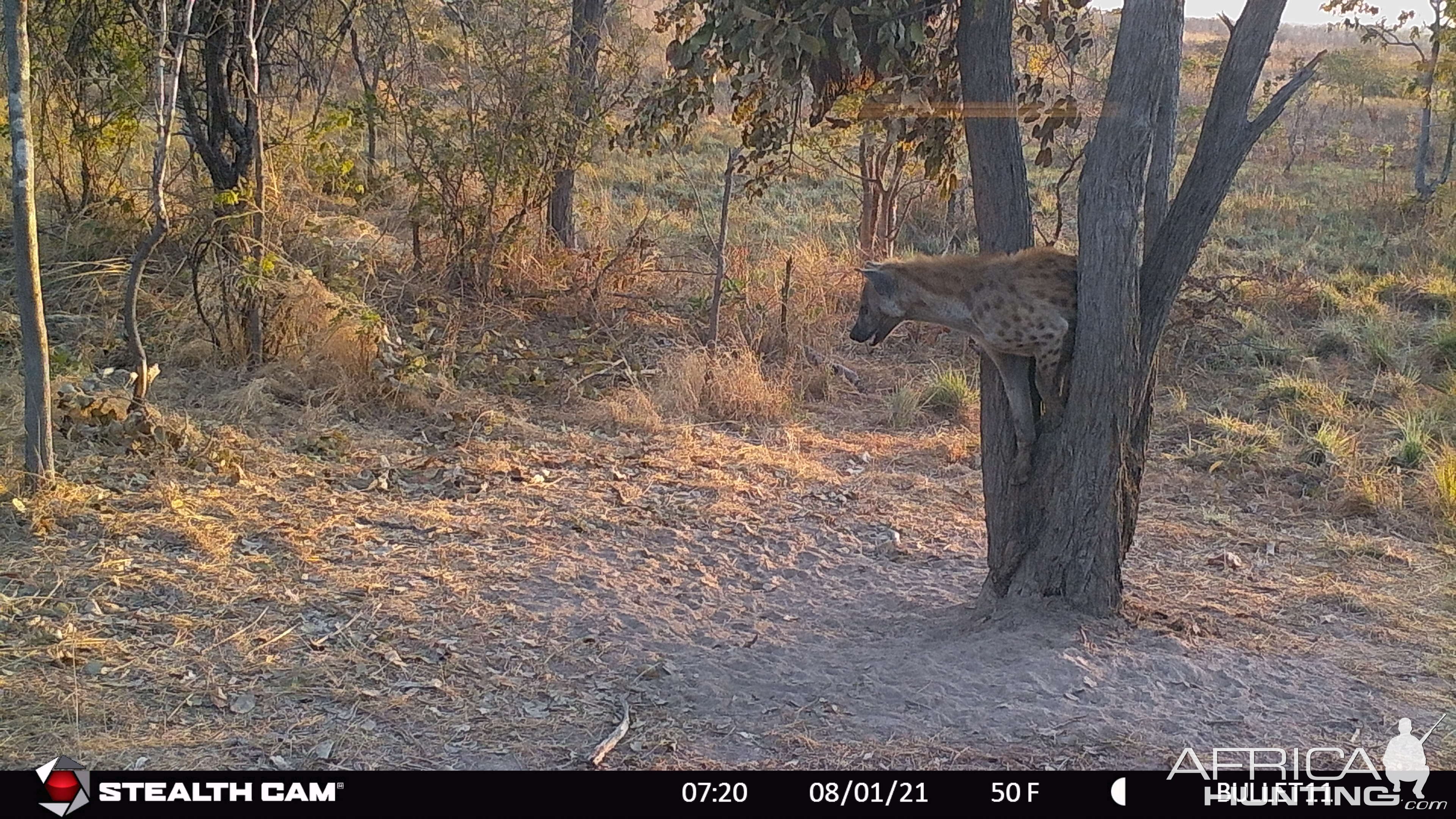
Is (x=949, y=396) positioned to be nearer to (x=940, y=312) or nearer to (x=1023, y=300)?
(x=940, y=312)

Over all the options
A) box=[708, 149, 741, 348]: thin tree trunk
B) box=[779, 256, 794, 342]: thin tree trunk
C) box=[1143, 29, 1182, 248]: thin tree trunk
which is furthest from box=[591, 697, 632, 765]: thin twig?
box=[779, 256, 794, 342]: thin tree trunk

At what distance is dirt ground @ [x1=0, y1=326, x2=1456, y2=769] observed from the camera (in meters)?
4.25

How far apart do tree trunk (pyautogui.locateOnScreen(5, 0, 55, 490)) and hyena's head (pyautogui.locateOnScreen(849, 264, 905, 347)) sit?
159 inches

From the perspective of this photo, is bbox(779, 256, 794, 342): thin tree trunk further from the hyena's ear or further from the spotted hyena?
the spotted hyena

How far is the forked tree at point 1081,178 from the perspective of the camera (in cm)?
455

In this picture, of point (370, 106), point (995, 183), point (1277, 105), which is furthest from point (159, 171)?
point (1277, 105)

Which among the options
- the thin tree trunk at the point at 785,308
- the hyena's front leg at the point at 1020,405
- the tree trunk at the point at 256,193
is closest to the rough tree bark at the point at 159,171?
the tree trunk at the point at 256,193

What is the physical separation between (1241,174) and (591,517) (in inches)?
668

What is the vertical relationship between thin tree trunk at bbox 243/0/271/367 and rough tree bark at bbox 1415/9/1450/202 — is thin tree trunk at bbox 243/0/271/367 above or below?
below

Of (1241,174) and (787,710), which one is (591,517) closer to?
(787,710)

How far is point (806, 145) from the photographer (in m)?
10.0

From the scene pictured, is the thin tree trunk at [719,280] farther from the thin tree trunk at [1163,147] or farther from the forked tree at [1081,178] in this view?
the thin tree trunk at [1163,147]
